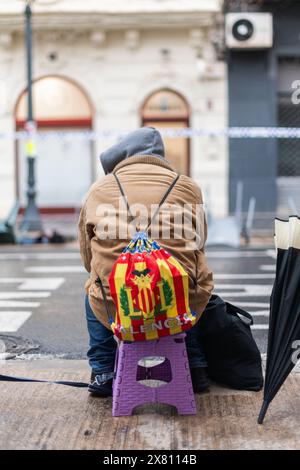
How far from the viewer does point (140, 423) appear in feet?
13.6

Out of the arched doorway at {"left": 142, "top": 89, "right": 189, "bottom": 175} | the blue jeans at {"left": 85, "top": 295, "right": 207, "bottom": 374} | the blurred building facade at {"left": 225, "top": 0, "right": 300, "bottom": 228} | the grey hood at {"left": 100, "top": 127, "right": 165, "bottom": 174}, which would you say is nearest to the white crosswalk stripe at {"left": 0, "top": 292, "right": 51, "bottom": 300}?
the blue jeans at {"left": 85, "top": 295, "right": 207, "bottom": 374}

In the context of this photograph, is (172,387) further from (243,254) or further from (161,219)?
(243,254)

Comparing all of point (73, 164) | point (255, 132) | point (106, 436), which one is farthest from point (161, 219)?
point (73, 164)

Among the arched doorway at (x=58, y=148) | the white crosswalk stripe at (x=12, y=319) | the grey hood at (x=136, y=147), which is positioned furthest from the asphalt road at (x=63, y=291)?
the arched doorway at (x=58, y=148)

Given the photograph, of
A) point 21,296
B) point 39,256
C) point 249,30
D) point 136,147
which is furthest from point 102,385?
A: point 249,30

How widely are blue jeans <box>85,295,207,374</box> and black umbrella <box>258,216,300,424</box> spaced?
725 millimetres

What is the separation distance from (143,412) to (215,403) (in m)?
0.45

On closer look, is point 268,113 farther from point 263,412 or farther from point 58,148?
point 263,412

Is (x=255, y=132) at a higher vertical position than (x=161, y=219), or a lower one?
higher

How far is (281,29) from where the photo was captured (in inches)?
762

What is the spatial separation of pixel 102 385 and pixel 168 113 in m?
16.0

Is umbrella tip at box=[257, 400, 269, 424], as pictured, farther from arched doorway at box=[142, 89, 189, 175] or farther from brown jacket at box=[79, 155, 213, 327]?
arched doorway at box=[142, 89, 189, 175]

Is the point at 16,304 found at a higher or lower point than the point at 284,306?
lower

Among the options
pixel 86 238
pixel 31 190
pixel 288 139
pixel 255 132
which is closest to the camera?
pixel 86 238
